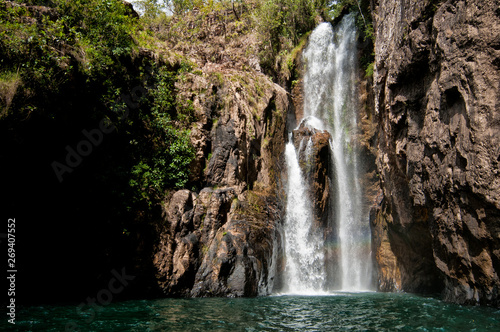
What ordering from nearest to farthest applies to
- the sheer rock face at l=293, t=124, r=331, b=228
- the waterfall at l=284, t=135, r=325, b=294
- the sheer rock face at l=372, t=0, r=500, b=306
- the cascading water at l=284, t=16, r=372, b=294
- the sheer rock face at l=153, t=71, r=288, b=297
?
the sheer rock face at l=372, t=0, r=500, b=306
the sheer rock face at l=153, t=71, r=288, b=297
the waterfall at l=284, t=135, r=325, b=294
the cascading water at l=284, t=16, r=372, b=294
the sheer rock face at l=293, t=124, r=331, b=228

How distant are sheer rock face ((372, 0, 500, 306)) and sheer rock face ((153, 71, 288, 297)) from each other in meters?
5.75

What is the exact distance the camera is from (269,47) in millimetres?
24203

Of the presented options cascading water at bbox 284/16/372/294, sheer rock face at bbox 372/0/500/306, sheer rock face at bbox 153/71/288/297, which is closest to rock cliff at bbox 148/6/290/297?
sheer rock face at bbox 153/71/288/297

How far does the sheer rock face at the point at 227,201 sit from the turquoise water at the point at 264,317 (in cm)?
236

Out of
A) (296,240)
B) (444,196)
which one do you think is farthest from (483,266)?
(296,240)

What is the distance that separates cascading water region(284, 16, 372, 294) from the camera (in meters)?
16.2

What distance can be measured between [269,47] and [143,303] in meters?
19.9

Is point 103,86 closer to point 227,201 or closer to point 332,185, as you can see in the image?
point 227,201

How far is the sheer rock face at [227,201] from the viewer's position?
40.7 feet

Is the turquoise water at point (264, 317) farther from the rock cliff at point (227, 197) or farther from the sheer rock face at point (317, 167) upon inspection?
the sheer rock face at point (317, 167)

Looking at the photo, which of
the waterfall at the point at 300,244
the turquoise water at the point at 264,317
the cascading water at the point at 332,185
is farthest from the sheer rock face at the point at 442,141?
the waterfall at the point at 300,244

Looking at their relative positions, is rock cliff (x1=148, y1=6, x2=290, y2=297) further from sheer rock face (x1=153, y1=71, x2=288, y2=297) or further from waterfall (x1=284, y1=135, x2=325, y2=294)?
waterfall (x1=284, y1=135, x2=325, y2=294)

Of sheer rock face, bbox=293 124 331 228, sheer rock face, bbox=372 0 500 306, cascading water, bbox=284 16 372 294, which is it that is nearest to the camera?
sheer rock face, bbox=372 0 500 306

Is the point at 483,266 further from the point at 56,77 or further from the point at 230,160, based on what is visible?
the point at 56,77
